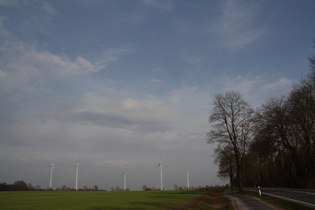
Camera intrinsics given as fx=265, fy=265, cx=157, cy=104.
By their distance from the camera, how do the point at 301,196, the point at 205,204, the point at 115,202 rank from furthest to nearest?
1. the point at 115,202
2. the point at 205,204
3. the point at 301,196

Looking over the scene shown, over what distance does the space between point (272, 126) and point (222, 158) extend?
37.2ft

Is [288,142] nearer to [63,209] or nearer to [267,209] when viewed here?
[267,209]

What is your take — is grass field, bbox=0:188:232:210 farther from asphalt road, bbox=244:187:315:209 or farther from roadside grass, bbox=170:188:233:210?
asphalt road, bbox=244:187:315:209

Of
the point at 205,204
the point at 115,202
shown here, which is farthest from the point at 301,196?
the point at 115,202

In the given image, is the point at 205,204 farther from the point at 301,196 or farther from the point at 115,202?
the point at 115,202

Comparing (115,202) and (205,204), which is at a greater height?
(205,204)

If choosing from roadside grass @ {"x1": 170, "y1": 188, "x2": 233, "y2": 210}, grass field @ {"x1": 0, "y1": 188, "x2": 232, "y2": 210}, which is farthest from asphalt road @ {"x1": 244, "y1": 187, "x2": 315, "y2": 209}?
grass field @ {"x1": 0, "y1": 188, "x2": 232, "y2": 210}

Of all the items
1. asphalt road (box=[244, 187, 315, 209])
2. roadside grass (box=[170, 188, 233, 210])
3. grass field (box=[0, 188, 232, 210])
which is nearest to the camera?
asphalt road (box=[244, 187, 315, 209])

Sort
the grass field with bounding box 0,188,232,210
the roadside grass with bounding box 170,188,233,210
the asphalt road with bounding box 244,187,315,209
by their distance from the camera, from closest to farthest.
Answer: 1. the asphalt road with bounding box 244,187,315,209
2. the roadside grass with bounding box 170,188,233,210
3. the grass field with bounding box 0,188,232,210

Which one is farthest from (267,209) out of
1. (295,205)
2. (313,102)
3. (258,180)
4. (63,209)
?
(258,180)

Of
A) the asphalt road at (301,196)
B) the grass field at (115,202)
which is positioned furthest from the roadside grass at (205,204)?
the asphalt road at (301,196)

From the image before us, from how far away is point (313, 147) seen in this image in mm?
44094

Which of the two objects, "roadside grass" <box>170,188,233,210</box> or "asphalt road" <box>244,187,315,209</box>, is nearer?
"asphalt road" <box>244,187,315,209</box>

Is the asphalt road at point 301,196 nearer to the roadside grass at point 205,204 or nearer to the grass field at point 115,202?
the roadside grass at point 205,204
